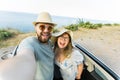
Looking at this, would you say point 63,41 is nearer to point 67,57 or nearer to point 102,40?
point 67,57

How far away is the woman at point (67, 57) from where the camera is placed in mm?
2354

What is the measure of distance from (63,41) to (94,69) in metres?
0.36

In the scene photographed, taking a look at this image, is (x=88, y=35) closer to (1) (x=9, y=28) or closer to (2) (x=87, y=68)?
(1) (x=9, y=28)

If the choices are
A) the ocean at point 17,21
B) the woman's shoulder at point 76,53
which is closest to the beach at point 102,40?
the ocean at point 17,21

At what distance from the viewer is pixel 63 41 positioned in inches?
93.0

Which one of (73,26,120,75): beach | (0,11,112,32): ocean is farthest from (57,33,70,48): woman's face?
(0,11,112,32): ocean

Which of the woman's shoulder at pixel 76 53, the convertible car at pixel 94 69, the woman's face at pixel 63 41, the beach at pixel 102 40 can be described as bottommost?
the beach at pixel 102 40

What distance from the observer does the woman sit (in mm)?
2354

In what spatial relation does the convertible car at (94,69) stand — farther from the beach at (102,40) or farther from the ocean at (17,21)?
the ocean at (17,21)

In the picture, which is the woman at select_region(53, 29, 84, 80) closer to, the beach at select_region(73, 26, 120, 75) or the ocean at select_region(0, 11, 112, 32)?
the beach at select_region(73, 26, 120, 75)

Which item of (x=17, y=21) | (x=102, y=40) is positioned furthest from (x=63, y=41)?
(x=102, y=40)

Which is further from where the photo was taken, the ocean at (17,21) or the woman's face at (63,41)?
the ocean at (17,21)

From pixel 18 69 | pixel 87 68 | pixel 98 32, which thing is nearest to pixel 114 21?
pixel 98 32

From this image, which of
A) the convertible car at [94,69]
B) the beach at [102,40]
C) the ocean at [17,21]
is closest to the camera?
the convertible car at [94,69]
